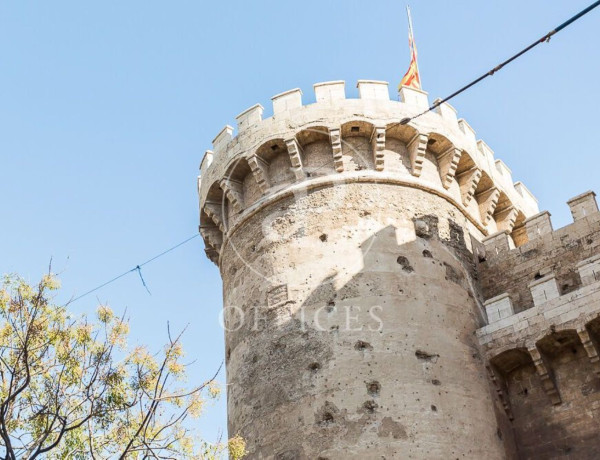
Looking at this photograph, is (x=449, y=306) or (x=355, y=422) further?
(x=449, y=306)

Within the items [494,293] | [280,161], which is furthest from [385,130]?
[494,293]

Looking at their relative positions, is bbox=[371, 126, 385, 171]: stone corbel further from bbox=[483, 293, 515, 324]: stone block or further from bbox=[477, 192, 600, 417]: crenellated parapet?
bbox=[483, 293, 515, 324]: stone block

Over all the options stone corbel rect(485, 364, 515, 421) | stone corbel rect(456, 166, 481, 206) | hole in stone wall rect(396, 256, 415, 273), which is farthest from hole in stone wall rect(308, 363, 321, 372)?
stone corbel rect(456, 166, 481, 206)

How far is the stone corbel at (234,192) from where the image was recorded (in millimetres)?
15365

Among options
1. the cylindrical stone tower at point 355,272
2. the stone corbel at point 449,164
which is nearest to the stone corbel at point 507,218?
the cylindrical stone tower at point 355,272

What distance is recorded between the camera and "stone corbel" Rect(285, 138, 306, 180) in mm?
14648

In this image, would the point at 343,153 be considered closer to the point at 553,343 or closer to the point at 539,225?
the point at 539,225

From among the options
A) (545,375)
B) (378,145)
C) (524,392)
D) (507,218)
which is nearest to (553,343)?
(545,375)

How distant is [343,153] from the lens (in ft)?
48.2

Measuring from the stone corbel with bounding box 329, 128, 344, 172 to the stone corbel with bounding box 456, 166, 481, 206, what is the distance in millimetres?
2651

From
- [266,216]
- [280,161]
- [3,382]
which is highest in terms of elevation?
[280,161]

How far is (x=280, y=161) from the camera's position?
49.9 feet

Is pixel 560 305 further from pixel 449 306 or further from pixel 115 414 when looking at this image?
pixel 115 414

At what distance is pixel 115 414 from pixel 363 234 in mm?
5576
